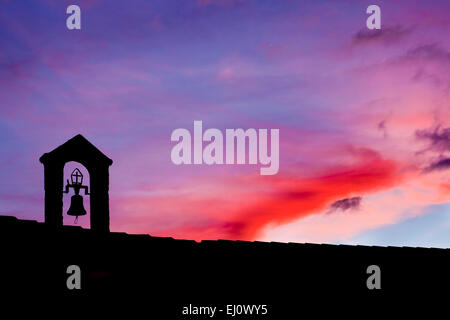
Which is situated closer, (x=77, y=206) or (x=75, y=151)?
(x=75, y=151)

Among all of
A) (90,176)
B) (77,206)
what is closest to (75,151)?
(90,176)

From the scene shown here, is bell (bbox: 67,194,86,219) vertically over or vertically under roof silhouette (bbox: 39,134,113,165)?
under

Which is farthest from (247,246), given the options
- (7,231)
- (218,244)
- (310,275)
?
(7,231)

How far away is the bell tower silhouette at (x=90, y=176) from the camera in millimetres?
10578

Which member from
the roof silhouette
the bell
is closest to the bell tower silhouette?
the roof silhouette

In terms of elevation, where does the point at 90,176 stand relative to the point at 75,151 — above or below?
below

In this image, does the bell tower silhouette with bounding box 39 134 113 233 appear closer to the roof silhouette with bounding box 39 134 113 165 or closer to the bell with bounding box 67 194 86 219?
the roof silhouette with bounding box 39 134 113 165

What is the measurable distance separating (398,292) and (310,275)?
1728 millimetres

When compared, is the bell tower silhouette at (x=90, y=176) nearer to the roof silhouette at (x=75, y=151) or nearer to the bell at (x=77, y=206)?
the roof silhouette at (x=75, y=151)

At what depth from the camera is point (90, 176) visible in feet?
36.3

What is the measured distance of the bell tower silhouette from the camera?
10.6 m

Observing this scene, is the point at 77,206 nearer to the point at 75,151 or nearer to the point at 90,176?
the point at 90,176

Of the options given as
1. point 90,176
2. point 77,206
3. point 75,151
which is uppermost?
point 75,151

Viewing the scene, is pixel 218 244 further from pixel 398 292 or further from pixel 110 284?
pixel 398 292
